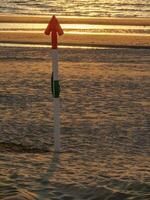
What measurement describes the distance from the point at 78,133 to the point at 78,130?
0.23 meters

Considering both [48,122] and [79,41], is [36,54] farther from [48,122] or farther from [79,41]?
[48,122]

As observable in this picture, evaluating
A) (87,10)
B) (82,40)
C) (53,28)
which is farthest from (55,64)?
(87,10)

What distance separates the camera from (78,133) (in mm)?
9695

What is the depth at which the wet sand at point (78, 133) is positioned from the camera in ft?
21.1

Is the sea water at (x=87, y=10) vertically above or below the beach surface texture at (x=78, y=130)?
above

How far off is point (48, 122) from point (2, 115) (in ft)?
3.17

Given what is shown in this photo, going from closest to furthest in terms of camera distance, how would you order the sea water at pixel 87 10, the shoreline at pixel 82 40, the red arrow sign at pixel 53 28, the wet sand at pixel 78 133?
the wet sand at pixel 78 133
the red arrow sign at pixel 53 28
the shoreline at pixel 82 40
the sea water at pixel 87 10

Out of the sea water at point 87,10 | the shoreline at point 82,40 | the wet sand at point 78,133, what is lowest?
the wet sand at point 78,133

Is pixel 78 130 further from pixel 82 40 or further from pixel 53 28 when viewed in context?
pixel 82 40

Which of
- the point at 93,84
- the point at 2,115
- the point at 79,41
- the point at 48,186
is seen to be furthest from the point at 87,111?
the point at 79,41

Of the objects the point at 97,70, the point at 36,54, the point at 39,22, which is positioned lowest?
the point at 97,70

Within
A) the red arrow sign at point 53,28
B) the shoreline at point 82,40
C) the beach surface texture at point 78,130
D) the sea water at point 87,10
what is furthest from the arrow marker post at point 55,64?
the sea water at point 87,10

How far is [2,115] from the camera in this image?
10.9m

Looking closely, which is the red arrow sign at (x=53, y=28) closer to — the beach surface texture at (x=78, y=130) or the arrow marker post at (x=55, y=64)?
the arrow marker post at (x=55, y=64)
